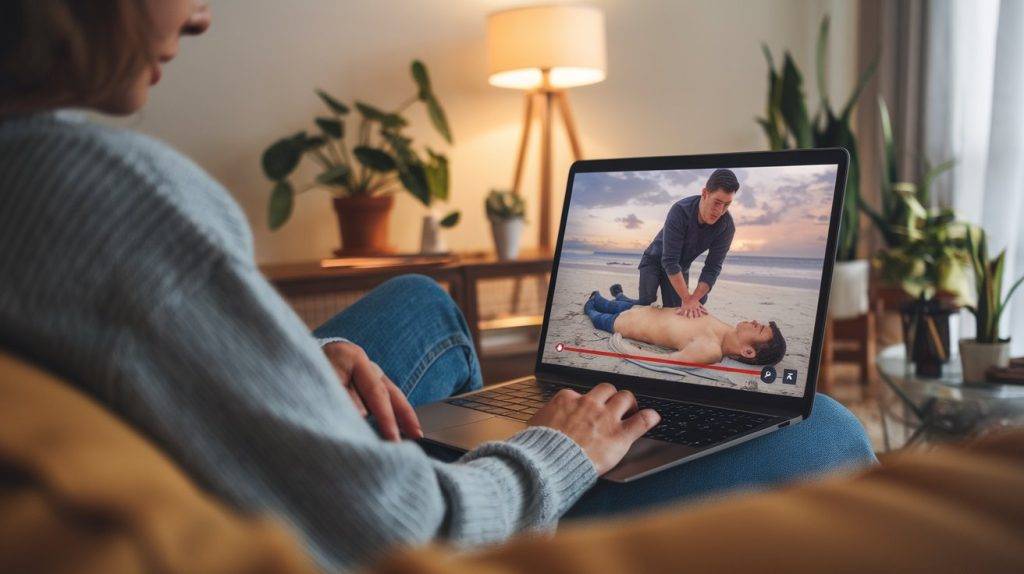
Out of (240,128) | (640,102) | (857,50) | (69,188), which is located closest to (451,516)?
(69,188)

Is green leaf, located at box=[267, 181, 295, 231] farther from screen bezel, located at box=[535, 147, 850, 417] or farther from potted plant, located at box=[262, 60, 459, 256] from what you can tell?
screen bezel, located at box=[535, 147, 850, 417]

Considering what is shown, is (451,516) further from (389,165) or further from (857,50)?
(857,50)

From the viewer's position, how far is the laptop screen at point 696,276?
101 cm

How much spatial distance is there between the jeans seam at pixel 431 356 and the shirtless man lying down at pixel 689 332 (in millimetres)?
181

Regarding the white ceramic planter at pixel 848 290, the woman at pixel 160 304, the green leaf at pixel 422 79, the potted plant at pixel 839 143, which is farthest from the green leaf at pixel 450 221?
the woman at pixel 160 304

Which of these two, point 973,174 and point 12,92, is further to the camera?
point 973,174

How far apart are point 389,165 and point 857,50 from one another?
2.35 metres

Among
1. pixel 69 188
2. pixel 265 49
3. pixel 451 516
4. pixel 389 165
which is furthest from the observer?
pixel 265 49

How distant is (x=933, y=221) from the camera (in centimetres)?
244

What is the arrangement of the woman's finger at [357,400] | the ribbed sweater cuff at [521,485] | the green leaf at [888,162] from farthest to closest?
the green leaf at [888,162]
the woman's finger at [357,400]
the ribbed sweater cuff at [521,485]

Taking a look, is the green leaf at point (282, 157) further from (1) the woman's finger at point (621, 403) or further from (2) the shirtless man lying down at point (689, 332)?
(1) the woman's finger at point (621, 403)

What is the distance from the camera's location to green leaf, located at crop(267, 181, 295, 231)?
2.62 metres

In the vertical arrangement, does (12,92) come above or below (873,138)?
above

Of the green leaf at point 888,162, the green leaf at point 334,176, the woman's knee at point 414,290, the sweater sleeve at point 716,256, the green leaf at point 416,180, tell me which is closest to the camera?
the sweater sleeve at point 716,256
